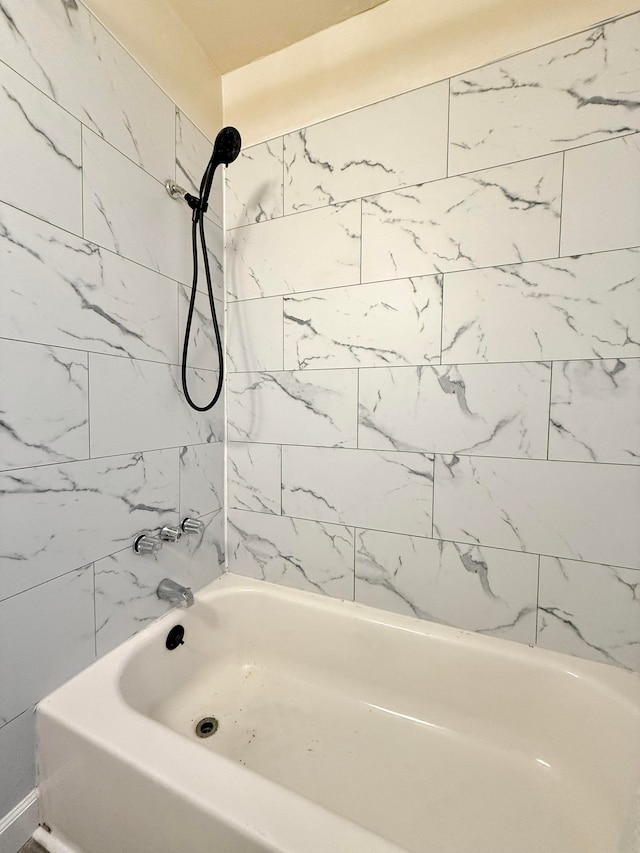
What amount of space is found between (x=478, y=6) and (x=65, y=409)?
160 centimetres

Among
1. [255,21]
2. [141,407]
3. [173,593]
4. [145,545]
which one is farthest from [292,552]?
[255,21]

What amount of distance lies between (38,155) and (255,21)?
91 centimetres

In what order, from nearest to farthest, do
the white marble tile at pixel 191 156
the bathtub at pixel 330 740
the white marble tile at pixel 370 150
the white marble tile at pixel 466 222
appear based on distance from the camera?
the bathtub at pixel 330 740
the white marble tile at pixel 466 222
the white marble tile at pixel 370 150
the white marble tile at pixel 191 156

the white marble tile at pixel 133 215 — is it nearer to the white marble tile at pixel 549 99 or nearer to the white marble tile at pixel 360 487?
the white marble tile at pixel 360 487

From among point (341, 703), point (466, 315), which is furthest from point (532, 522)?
point (341, 703)

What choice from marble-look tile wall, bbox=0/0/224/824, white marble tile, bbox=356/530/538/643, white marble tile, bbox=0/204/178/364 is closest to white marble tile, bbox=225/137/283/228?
marble-look tile wall, bbox=0/0/224/824

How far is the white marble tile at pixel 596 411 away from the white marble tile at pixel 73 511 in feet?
4.00

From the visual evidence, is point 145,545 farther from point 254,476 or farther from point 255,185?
point 255,185

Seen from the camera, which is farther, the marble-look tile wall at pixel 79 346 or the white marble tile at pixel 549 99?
the white marble tile at pixel 549 99

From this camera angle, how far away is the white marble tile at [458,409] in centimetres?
108

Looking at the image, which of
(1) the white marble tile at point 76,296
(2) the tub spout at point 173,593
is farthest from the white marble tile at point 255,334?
(2) the tub spout at point 173,593

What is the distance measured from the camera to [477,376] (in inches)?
44.5

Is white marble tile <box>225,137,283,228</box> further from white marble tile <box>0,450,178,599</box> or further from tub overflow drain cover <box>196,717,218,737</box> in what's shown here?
tub overflow drain cover <box>196,717,218,737</box>

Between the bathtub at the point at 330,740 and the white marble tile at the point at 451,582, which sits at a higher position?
the white marble tile at the point at 451,582
